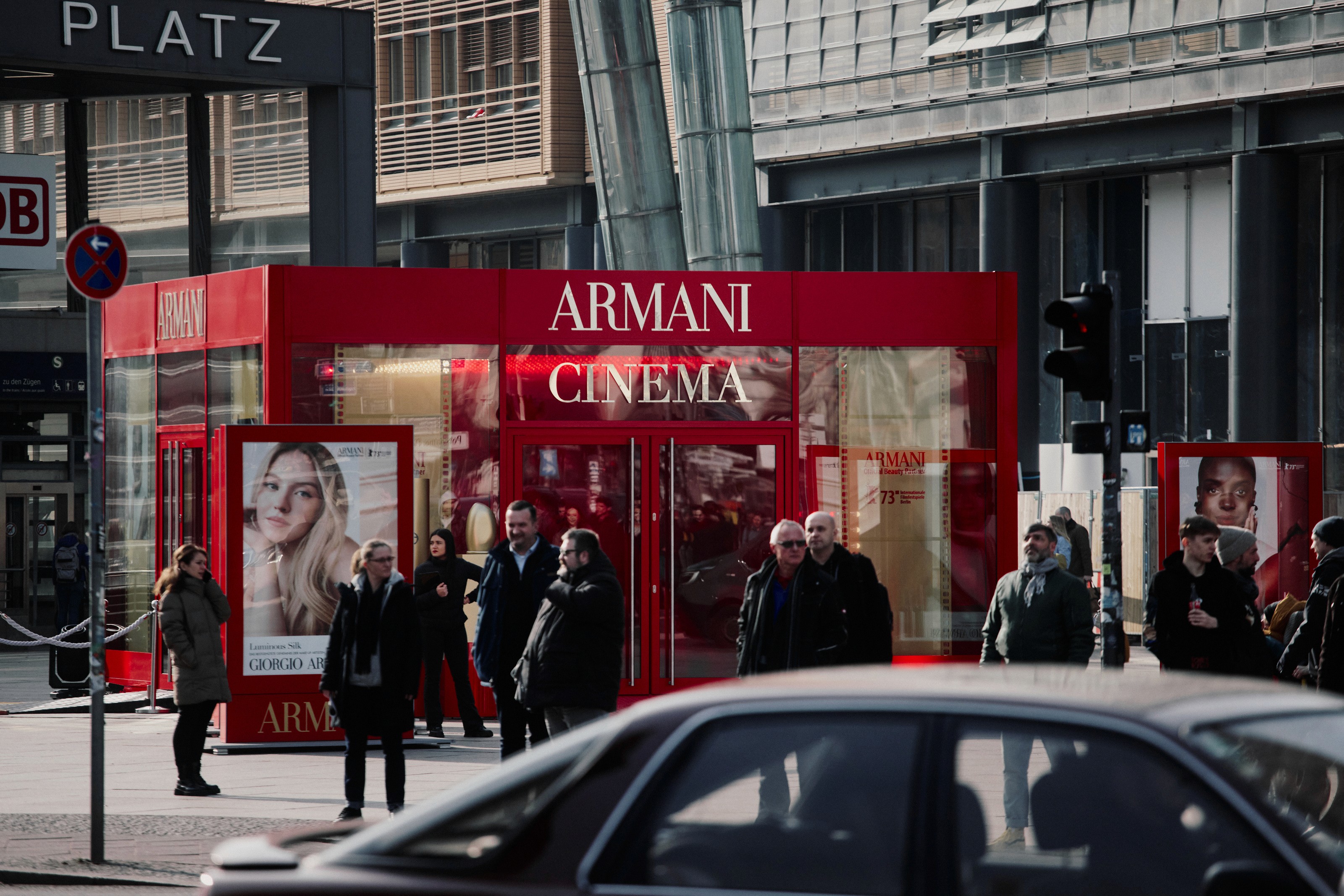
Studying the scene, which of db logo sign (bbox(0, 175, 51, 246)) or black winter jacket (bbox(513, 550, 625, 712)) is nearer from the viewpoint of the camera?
black winter jacket (bbox(513, 550, 625, 712))

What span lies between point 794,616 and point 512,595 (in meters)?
2.28

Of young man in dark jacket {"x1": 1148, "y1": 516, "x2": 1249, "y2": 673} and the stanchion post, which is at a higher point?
young man in dark jacket {"x1": 1148, "y1": 516, "x2": 1249, "y2": 673}

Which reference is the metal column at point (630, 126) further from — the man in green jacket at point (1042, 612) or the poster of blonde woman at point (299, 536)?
the man in green jacket at point (1042, 612)

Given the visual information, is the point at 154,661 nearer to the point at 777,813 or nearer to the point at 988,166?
the point at 777,813

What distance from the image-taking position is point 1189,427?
97.4ft

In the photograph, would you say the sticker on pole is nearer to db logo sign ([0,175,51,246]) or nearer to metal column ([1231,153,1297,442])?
db logo sign ([0,175,51,246])

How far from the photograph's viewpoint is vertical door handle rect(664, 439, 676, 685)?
14688 mm

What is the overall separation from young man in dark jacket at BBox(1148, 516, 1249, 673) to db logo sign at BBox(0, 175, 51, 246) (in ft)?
57.8

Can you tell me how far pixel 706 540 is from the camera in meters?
14.7

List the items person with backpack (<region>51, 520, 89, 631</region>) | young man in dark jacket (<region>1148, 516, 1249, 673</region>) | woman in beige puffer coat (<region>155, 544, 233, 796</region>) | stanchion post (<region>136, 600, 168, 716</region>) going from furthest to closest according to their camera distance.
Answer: person with backpack (<region>51, 520, 89, 631</region>) < stanchion post (<region>136, 600, 168, 716</region>) < woman in beige puffer coat (<region>155, 544, 233, 796</region>) < young man in dark jacket (<region>1148, 516, 1249, 673</region>)

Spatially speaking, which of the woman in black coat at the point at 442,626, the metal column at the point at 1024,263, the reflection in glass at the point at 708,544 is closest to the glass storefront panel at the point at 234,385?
the woman in black coat at the point at 442,626

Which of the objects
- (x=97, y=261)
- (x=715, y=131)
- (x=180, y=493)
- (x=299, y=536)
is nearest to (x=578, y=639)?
(x=97, y=261)

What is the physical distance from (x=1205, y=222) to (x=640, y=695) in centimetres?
1807

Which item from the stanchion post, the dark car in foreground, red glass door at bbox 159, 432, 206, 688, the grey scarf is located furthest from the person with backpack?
the dark car in foreground
